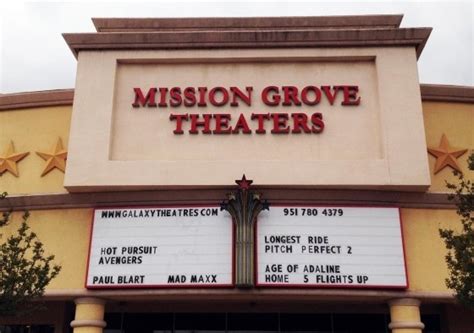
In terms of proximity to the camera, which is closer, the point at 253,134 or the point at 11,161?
the point at 253,134

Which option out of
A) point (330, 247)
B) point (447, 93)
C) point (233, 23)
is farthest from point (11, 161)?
point (447, 93)

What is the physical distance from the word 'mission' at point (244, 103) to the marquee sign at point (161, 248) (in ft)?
8.07

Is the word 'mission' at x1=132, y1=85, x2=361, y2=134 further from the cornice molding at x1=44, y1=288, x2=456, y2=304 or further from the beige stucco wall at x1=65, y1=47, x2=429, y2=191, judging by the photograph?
the cornice molding at x1=44, y1=288, x2=456, y2=304

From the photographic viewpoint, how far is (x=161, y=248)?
13.6m

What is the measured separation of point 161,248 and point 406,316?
21.2 ft

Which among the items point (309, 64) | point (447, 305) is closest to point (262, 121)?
point (309, 64)

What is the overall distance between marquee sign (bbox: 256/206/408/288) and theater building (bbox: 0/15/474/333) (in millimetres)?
37

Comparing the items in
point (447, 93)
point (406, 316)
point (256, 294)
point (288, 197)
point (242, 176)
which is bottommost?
point (406, 316)

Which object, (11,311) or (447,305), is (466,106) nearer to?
(447,305)

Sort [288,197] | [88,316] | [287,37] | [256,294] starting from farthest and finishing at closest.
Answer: [287,37] < [288,197] < [88,316] < [256,294]

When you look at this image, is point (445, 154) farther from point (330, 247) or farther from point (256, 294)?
point (256, 294)

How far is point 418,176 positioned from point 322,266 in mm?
3447

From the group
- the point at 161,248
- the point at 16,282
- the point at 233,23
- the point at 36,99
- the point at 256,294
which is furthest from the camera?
the point at 233,23

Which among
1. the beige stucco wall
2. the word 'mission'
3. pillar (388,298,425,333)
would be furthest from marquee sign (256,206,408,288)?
the word 'mission'
